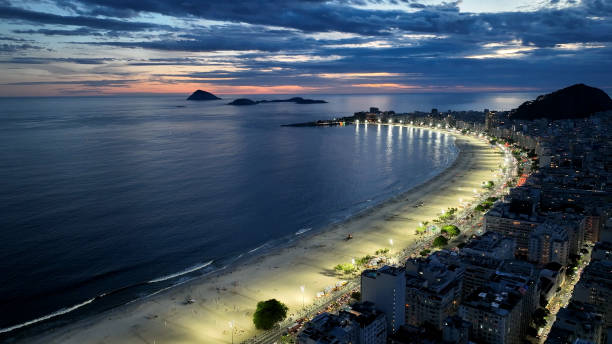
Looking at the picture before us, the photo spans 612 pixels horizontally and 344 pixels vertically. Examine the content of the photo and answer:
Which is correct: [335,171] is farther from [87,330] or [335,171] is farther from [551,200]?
[87,330]

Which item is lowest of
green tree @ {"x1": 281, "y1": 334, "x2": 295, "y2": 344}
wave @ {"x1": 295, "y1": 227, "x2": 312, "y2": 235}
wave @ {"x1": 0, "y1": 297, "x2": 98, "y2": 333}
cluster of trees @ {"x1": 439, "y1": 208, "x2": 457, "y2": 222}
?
green tree @ {"x1": 281, "y1": 334, "x2": 295, "y2": 344}

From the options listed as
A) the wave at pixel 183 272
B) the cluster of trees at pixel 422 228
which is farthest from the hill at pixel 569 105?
the wave at pixel 183 272

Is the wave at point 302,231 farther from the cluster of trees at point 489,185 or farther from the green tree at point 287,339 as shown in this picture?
the cluster of trees at point 489,185

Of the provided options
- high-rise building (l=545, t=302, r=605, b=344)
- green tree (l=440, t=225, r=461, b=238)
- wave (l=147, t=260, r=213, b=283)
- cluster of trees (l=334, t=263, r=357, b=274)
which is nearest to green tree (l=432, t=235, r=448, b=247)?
green tree (l=440, t=225, r=461, b=238)

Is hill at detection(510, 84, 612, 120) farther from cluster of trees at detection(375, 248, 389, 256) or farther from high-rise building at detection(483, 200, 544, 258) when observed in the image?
cluster of trees at detection(375, 248, 389, 256)

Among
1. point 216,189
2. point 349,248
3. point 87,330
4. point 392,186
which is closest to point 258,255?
point 349,248

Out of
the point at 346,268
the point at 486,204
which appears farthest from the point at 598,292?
the point at 486,204

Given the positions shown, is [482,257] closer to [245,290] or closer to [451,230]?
A: [451,230]
